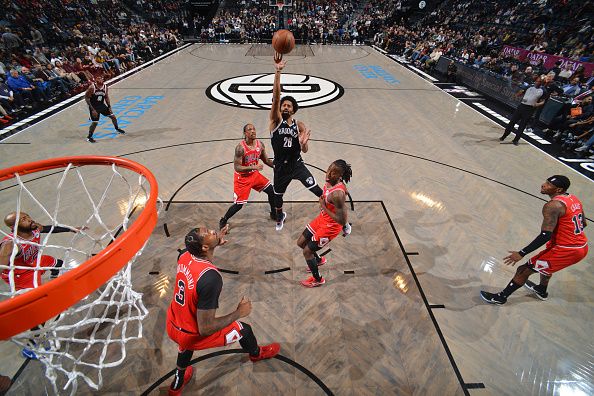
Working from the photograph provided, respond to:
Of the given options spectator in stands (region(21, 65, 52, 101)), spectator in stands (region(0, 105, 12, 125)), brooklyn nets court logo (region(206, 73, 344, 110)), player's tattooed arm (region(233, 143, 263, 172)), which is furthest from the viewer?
brooklyn nets court logo (region(206, 73, 344, 110))

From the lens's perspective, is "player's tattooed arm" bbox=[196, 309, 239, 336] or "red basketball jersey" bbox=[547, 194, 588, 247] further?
"red basketball jersey" bbox=[547, 194, 588, 247]

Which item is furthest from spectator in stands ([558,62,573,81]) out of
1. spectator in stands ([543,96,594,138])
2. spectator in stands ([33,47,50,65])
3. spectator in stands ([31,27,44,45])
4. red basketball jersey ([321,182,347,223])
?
spectator in stands ([31,27,44,45])

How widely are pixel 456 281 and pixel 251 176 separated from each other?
313cm

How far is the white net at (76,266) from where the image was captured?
264cm

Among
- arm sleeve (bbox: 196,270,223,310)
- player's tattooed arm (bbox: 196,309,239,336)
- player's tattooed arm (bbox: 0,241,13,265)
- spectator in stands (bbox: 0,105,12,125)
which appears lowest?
spectator in stands (bbox: 0,105,12,125)

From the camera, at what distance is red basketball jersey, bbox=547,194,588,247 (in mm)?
3346

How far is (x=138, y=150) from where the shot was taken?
24.3ft

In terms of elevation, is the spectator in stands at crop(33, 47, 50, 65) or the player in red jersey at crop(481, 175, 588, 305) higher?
the player in red jersey at crop(481, 175, 588, 305)

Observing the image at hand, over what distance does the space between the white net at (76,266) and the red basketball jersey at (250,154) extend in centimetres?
137

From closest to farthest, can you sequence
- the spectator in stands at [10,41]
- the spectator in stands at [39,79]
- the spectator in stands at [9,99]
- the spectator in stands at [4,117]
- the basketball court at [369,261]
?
the basketball court at [369,261], the spectator in stands at [4,117], the spectator in stands at [9,99], the spectator in stands at [39,79], the spectator in stands at [10,41]

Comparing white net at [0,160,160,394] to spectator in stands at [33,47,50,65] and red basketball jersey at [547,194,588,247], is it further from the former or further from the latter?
spectator in stands at [33,47,50,65]

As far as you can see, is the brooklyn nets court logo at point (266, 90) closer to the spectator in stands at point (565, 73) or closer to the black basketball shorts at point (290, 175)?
the black basketball shorts at point (290, 175)

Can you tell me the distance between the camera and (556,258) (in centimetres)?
354

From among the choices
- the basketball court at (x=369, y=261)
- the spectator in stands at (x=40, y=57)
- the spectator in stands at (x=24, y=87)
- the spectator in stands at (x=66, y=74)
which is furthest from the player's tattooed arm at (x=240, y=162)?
the spectator in stands at (x=40, y=57)
